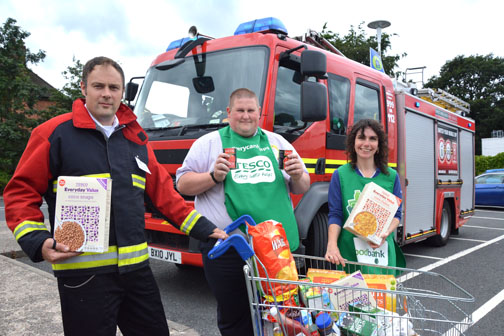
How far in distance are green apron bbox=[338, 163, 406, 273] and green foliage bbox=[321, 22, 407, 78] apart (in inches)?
761

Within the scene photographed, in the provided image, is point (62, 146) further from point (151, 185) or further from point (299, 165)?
point (299, 165)

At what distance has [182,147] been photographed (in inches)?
156

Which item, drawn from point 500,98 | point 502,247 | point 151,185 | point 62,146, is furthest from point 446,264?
point 500,98

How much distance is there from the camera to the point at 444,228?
759 centimetres

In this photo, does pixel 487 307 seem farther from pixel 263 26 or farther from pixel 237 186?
pixel 263 26

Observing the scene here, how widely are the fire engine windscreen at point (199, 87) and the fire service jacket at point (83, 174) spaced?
2.07m

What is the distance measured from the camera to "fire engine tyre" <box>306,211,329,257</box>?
13.3ft

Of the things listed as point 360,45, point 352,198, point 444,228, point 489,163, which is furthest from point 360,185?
point 489,163

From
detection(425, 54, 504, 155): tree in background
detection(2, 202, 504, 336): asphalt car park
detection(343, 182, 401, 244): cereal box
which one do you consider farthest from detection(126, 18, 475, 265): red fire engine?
detection(425, 54, 504, 155): tree in background

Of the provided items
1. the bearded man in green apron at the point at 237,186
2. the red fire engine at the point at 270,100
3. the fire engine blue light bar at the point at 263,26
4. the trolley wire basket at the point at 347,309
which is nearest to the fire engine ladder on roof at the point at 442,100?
the red fire engine at the point at 270,100

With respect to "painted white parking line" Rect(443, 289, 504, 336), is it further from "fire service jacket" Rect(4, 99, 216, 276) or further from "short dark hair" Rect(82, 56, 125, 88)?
"short dark hair" Rect(82, 56, 125, 88)

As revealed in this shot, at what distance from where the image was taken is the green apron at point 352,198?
8.39 ft

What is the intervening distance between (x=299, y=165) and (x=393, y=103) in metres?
4.11

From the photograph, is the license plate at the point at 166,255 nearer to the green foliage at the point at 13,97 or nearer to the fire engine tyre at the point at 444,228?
the fire engine tyre at the point at 444,228
